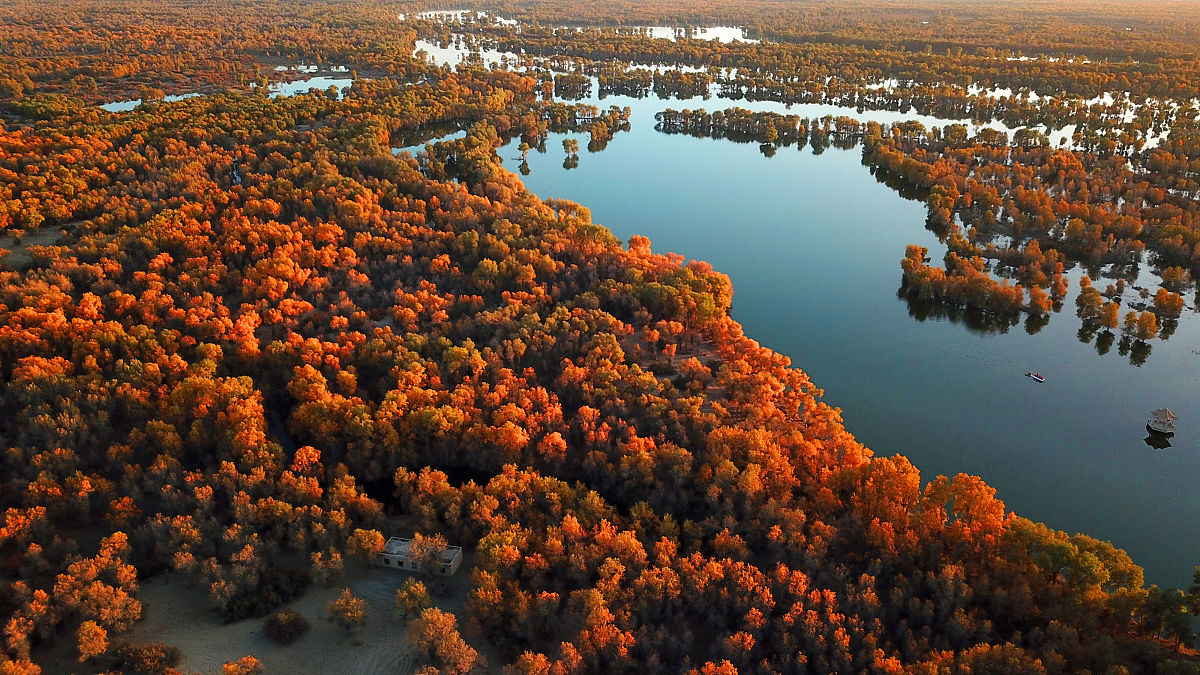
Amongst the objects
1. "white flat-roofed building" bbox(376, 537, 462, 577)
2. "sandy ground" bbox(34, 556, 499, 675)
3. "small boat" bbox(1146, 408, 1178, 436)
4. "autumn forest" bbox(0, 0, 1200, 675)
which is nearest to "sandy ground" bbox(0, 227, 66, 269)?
"autumn forest" bbox(0, 0, 1200, 675)

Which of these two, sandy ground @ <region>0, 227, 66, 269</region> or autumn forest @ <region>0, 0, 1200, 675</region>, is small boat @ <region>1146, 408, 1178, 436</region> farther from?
sandy ground @ <region>0, 227, 66, 269</region>

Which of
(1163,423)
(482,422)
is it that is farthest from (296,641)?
(1163,423)

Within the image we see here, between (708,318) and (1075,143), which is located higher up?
(1075,143)

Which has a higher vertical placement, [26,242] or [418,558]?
[26,242]

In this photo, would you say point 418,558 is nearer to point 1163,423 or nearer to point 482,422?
point 482,422

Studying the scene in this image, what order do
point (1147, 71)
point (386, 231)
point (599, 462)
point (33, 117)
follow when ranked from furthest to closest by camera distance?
point (1147, 71) < point (33, 117) < point (386, 231) < point (599, 462)

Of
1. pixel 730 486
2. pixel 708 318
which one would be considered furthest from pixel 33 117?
pixel 730 486

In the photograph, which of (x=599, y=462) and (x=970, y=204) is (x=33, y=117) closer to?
(x=599, y=462)
